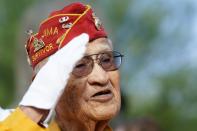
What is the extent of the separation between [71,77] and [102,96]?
0.17m

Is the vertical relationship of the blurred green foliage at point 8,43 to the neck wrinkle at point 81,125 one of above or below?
below

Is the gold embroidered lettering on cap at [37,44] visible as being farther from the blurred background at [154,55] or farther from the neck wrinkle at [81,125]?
the blurred background at [154,55]

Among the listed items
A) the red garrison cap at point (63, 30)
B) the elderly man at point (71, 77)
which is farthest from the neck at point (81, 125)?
the red garrison cap at point (63, 30)

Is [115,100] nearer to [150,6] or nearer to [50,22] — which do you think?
[50,22]

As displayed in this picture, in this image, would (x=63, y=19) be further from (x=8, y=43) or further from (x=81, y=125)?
(x=8, y=43)

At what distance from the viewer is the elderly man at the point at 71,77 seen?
325 centimetres

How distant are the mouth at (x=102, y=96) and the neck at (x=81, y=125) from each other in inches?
4.4

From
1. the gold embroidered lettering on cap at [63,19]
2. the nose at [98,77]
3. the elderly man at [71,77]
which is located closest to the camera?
the elderly man at [71,77]

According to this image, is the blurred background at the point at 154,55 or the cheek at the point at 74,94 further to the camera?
the blurred background at the point at 154,55

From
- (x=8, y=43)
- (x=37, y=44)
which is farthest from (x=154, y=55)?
(x=37, y=44)

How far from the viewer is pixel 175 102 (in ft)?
43.3

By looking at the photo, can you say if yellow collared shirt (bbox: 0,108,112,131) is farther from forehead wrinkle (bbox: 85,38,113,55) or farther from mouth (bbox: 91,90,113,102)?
forehead wrinkle (bbox: 85,38,113,55)

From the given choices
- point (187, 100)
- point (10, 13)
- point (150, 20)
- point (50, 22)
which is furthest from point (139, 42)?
point (50, 22)

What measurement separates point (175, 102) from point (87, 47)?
31.9 feet
